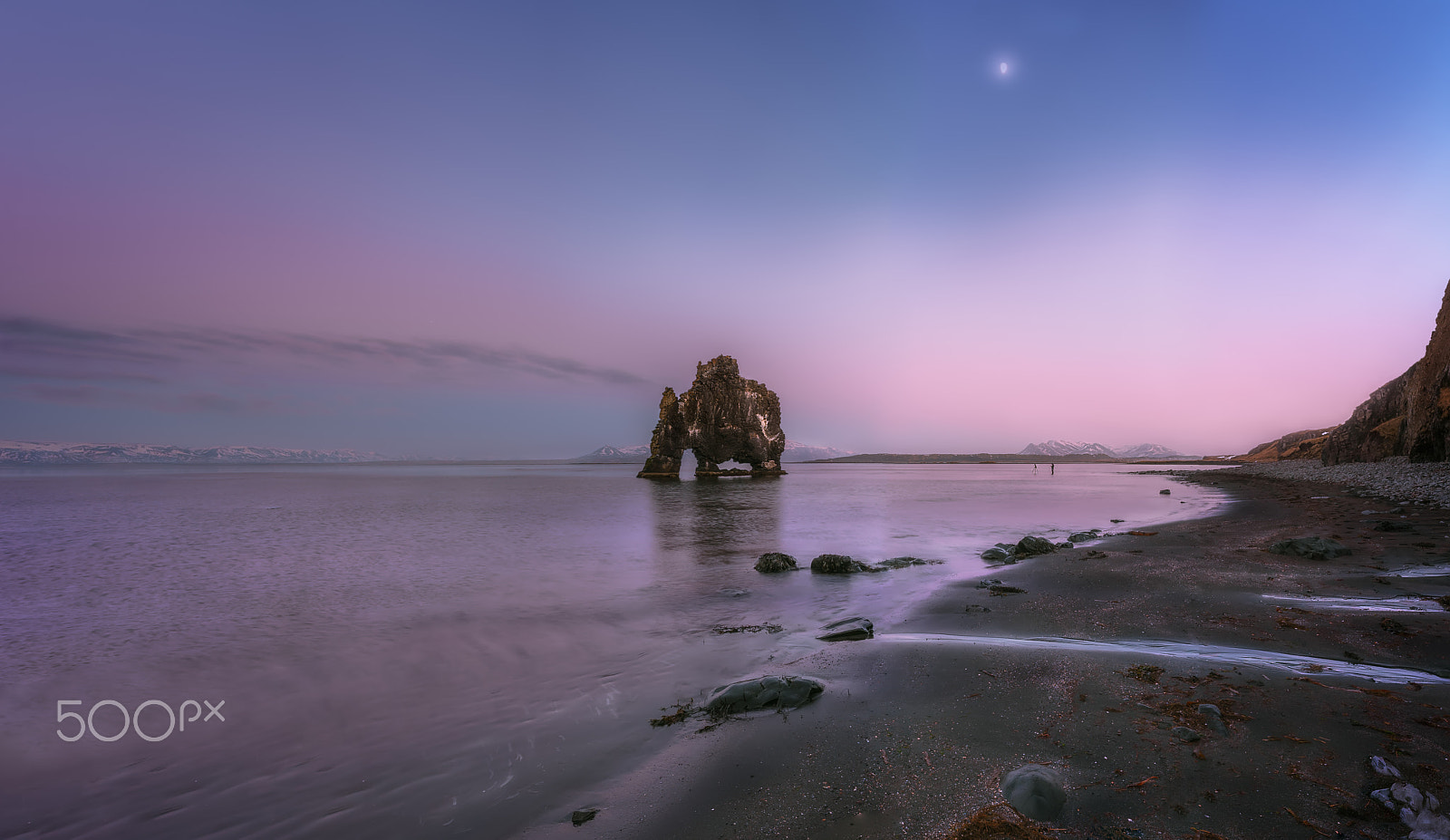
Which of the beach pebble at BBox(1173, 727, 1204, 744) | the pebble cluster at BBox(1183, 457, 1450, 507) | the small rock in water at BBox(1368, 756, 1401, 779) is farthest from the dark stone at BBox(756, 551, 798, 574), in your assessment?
the pebble cluster at BBox(1183, 457, 1450, 507)

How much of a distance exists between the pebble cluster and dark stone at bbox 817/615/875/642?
18811 millimetres

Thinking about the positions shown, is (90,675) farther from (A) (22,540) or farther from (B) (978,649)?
(A) (22,540)

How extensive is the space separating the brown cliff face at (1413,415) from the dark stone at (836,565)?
1289 inches

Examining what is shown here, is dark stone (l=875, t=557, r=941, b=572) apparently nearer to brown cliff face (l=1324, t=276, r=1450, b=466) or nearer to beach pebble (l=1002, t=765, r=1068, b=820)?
beach pebble (l=1002, t=765, r=1068, b=820)

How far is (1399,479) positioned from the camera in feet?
69.4

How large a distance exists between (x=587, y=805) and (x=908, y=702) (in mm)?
2788

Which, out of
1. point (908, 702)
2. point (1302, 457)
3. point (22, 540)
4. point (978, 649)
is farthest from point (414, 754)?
point (1302, 457)

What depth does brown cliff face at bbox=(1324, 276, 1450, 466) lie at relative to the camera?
81.8ft

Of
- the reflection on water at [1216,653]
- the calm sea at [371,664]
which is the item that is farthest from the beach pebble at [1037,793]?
the reflection on water at [1216,653]

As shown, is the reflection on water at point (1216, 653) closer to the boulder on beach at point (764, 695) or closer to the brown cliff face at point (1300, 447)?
the boulder on beach at point (764, 695)

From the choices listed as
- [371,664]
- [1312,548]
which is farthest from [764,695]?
[1312,548]

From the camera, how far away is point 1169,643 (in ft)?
18.8

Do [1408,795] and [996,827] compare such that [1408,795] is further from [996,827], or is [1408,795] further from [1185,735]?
[996,827]

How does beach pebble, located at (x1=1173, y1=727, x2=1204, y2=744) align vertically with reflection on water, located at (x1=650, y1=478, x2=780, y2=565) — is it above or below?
above
